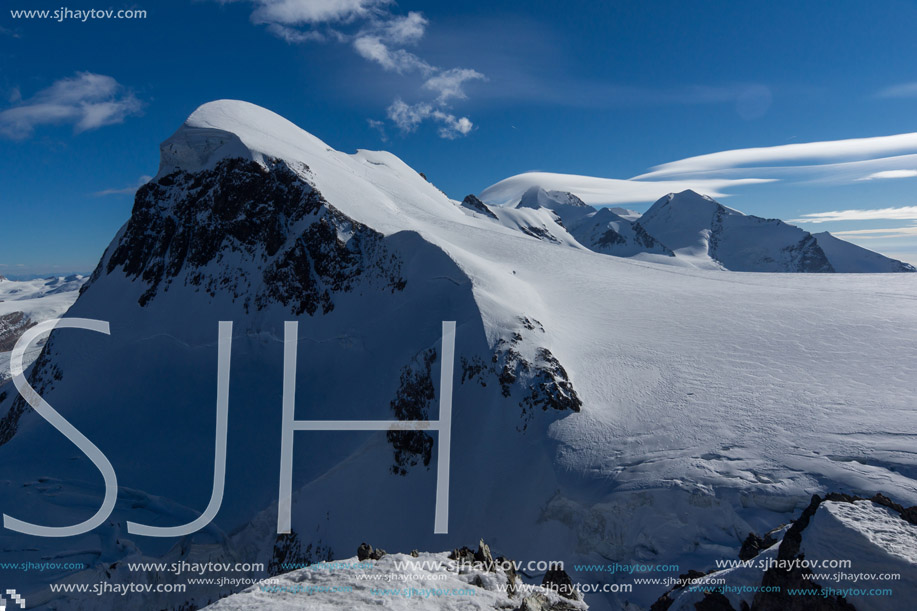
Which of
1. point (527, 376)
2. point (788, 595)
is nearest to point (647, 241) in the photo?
point (527, 376)

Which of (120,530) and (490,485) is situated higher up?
(490,485)

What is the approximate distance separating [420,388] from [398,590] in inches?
684

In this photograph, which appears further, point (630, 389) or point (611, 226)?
point (611, 226)

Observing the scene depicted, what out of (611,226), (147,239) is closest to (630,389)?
(147,239)

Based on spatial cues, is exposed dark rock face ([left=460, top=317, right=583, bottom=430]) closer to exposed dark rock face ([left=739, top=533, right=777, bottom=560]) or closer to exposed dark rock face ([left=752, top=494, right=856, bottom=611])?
exposed dark rock face ([left=739, top=533, right=777, bottom=560])

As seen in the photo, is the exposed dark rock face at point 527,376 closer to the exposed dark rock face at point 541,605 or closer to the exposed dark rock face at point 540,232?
the exposed dark rock face at point 541,605

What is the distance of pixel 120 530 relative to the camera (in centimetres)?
2275

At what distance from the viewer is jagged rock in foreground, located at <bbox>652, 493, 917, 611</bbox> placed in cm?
884

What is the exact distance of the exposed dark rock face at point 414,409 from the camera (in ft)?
86.2

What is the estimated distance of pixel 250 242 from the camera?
129 ft

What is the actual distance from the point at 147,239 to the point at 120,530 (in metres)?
29.3

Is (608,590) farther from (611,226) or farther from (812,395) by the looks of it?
(611,226)

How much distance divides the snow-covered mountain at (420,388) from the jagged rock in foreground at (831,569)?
6.19 meters

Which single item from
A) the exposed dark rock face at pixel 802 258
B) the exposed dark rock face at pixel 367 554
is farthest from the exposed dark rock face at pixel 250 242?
the exposed dark rock face at pixel 802 258
